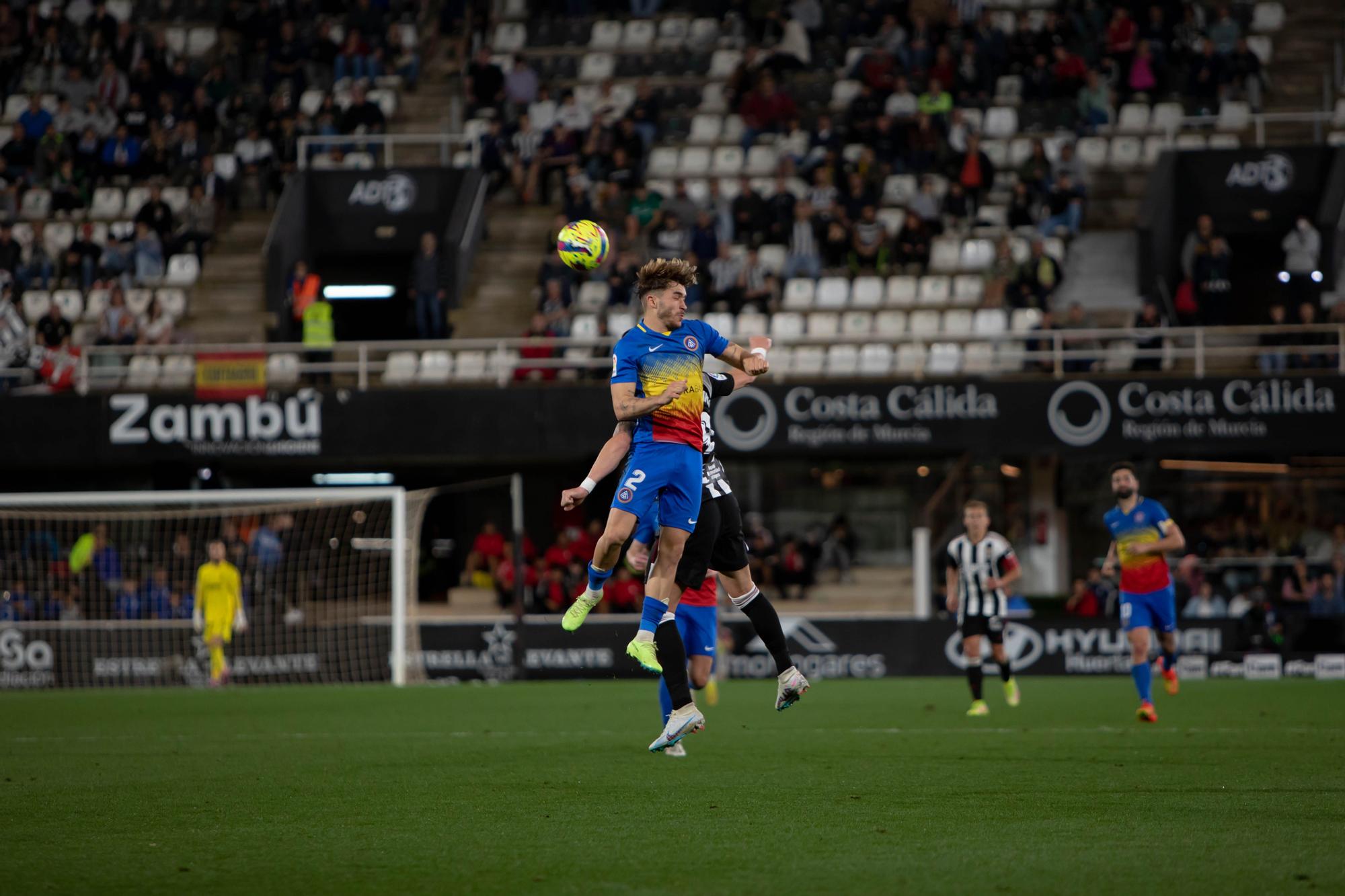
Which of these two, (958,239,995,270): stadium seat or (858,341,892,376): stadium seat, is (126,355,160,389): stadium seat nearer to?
(858,341,892,376): stadium seat

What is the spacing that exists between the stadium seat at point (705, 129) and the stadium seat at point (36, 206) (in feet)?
38.3

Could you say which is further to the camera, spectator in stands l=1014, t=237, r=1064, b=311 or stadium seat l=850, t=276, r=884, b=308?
stadium seat l=850, t=276, r=884, b=308

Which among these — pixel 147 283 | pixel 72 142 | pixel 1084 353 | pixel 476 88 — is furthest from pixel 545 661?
pixel 72 142

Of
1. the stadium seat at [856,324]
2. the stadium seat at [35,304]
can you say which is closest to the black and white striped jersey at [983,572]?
the stadium seat at [856,324]

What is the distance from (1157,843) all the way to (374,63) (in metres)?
28.4

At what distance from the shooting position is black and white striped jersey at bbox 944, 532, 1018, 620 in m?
15.0

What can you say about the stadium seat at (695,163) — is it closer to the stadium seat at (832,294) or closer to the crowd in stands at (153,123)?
the stadium seat at (832,294)

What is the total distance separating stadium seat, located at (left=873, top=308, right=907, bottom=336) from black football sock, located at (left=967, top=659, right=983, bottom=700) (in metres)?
10.8

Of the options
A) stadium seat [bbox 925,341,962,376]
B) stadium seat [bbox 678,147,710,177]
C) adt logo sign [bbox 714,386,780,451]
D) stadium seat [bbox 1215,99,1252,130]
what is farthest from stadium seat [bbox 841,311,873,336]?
stadium seat [bbox 1215,99,1252,130]

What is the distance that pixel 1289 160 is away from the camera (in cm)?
2652

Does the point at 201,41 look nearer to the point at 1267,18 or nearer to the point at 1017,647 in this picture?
the point at 1267,18

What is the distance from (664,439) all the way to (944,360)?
15.9 m

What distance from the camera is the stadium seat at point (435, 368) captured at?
2477 centimetres

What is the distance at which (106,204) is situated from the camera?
29141 mm
